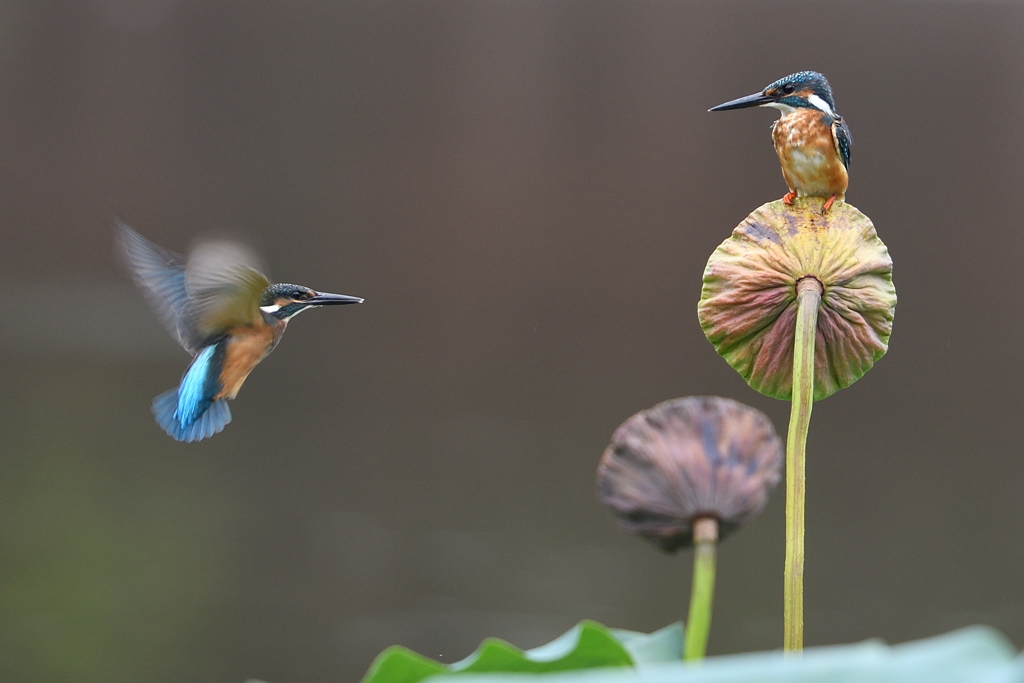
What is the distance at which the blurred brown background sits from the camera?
2.87m

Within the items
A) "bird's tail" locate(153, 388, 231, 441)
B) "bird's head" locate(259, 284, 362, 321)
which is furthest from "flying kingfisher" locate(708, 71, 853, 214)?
"bird's tail" locate(153, 388, 231, 441)

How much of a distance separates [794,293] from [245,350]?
39cm

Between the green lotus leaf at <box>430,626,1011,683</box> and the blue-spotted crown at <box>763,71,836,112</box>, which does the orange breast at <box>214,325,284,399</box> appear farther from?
the green lotus leaf at <box>430,626,1011,683</box>

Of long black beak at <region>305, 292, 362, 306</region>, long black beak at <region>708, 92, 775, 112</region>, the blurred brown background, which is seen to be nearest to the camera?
long black beak at <region>708, 92, 775, 112</region>

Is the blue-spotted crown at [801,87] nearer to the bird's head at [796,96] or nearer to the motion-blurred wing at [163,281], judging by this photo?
the bird's head at [796,96]

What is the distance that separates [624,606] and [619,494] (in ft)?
9.19

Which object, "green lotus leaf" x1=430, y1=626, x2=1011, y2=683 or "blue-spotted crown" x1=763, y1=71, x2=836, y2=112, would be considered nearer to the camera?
"green lotus leaf" x1=430, y1=626, x2=1011, y2=683

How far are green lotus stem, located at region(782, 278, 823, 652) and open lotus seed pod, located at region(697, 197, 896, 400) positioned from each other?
12 mm

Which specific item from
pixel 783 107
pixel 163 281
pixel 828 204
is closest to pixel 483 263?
pixel 163 281

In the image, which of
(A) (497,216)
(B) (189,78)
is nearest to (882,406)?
(A) (497,216)

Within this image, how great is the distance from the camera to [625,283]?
9.57 feet

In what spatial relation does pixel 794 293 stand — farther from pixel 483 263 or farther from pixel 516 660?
pixel 483 263

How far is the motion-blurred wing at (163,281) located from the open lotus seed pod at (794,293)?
0.44 meters

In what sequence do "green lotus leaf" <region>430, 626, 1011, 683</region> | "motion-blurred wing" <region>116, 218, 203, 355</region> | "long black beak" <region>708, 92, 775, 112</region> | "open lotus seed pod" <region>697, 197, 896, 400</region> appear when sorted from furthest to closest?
"motion-blurred wing" <region>116, 218, 203, 355</region>, "long black beak" <region>708, 92, 775, 112</region>, "open lotus seed pod" <region>697, 197, 896, 400</region>, "green lotus leaf" <region>430, 626, 1011, 683</region>
